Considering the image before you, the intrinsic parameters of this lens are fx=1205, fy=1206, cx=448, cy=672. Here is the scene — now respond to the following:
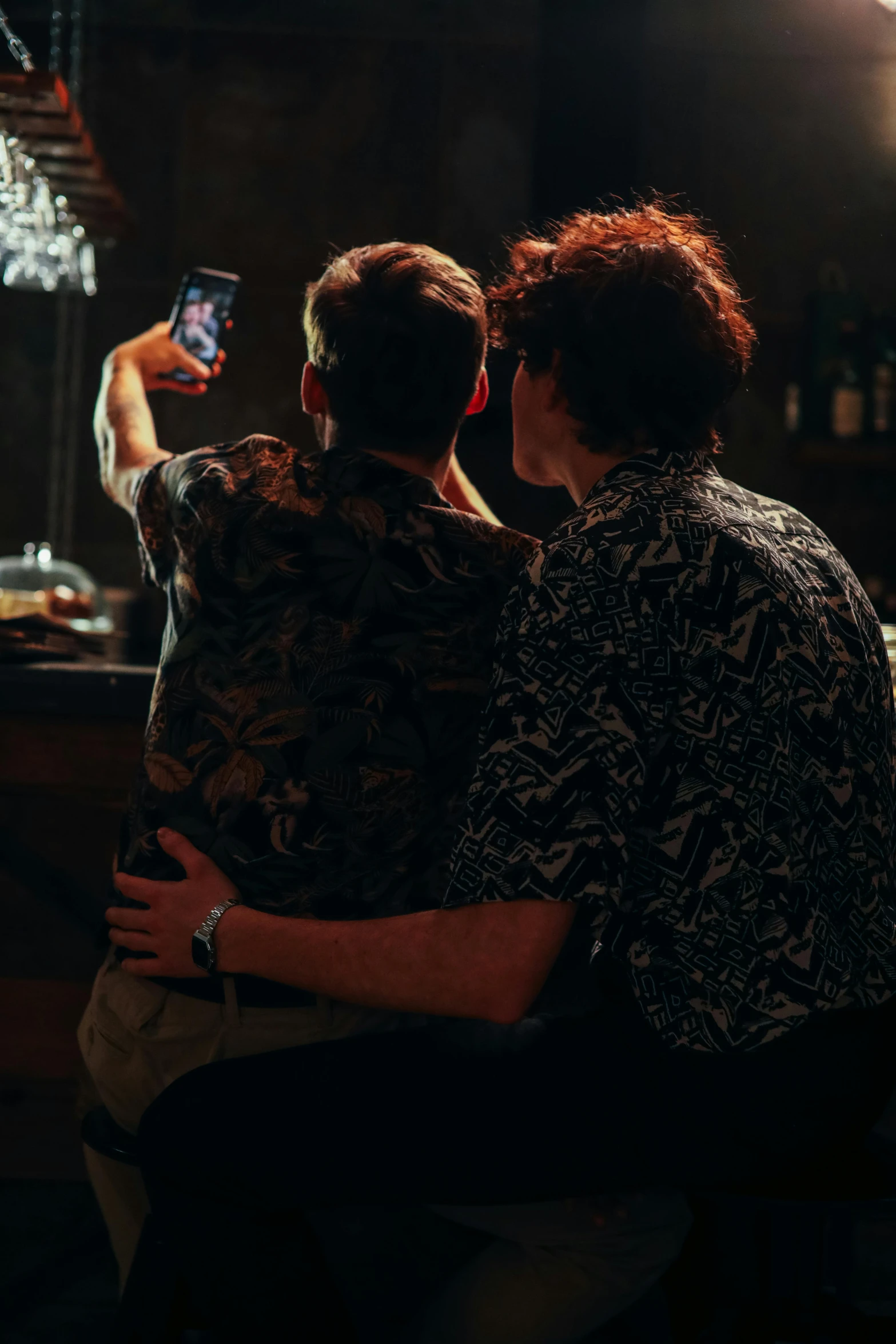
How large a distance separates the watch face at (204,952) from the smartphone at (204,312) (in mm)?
1180

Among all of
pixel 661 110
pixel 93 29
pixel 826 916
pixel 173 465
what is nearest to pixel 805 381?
pixel 661 110

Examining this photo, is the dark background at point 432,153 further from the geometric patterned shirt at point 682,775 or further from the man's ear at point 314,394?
the geometric patterned shirt at point 682,775

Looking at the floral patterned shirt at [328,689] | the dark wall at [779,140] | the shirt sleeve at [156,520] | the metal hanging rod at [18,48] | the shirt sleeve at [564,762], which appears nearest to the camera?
the shirt sleeve at [564,762]

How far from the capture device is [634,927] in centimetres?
95

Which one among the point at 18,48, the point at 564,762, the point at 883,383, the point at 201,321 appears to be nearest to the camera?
the point at 564,762

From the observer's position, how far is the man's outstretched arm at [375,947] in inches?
35.4

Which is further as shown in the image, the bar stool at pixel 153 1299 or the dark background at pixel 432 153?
the dark background at pixel 432 153

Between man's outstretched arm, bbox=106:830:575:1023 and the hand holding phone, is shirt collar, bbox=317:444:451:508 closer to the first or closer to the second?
man's outstretched arm, bbox=106:830:575:1023

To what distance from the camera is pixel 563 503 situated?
3225 millimetres

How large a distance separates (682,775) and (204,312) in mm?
1403

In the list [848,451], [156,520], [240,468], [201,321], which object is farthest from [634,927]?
[848,451]

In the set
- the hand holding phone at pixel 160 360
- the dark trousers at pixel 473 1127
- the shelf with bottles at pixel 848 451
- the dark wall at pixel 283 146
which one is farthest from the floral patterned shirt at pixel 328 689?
the dark wall at pixel 283 146

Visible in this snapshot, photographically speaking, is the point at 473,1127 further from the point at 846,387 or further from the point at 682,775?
the point at 846,387

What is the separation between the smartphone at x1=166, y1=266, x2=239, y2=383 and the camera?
199 centimetres
